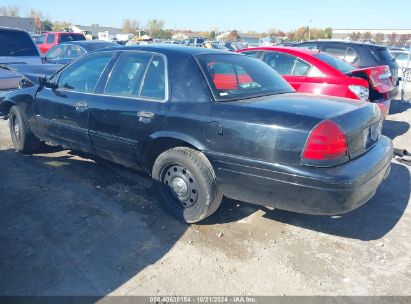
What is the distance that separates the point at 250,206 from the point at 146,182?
1.37 metres

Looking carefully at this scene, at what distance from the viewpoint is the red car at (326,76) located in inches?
226

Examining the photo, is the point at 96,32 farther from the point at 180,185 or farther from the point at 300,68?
the point at 180,185

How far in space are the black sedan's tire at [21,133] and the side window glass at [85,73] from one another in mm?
994

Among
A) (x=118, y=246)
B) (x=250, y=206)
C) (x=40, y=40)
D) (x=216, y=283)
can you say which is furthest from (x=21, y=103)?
(x=40, y=40)

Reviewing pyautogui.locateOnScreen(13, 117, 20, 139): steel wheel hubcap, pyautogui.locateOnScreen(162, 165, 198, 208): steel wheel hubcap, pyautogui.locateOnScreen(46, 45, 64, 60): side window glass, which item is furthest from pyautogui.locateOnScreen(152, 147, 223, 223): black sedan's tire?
pyautogui.locateOnScreen(46, 45, 64, 60): side window glass

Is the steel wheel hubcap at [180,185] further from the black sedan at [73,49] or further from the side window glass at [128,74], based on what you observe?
the black sedan at [73,49]

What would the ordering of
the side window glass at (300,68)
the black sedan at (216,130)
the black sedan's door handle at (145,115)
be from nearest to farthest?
the black sedan at (216,130) → the black sedan's door handle at (145,115) → the side window glass at (300,68)

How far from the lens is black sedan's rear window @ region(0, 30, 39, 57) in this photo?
774 centimetres

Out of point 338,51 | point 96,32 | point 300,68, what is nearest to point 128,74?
point 300,68

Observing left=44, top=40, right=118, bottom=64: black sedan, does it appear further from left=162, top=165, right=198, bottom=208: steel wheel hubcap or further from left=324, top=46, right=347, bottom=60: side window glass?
left=162, top=165, right=198, bottom=208: steel wheel hubcap

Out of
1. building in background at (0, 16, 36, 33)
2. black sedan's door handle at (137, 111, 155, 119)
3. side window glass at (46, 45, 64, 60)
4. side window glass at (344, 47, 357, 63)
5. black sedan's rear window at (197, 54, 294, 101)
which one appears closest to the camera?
black sedan's rear window at (197, 54, 294, 101)

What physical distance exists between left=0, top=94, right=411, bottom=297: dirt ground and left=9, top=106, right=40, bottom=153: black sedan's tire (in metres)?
0.89

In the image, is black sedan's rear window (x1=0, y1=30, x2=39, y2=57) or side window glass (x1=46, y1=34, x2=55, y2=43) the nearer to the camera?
black sedan's rear window (x1=0, y1=30, x2=39, y2=57)

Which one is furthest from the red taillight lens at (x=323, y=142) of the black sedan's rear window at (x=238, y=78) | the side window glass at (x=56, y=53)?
the side window glass at (x=56, y=53)
